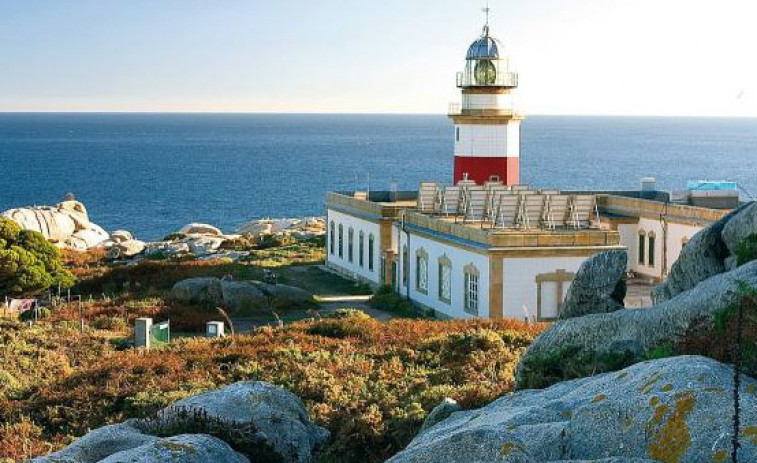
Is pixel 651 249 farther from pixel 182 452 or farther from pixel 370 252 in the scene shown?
pixel 182 452

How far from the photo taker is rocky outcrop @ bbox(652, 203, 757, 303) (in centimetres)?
1525

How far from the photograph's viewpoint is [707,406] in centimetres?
725

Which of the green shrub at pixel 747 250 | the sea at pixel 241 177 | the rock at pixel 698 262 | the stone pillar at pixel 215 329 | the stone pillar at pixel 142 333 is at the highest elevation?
the green shrub at pixel 747 250

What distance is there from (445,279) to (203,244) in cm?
2309

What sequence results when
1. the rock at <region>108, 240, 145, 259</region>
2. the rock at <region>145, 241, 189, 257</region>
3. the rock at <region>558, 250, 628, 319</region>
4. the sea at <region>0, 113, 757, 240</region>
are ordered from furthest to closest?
the sea at <region>0, 113, 757, 240</region> → the rock at <region>108, 240, 145, 259</region> → the rock at <region>145, 241, 189, 257</region> → the rock at <region>558, 250, 628, 319</region>

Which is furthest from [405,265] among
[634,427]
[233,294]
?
[634,427]

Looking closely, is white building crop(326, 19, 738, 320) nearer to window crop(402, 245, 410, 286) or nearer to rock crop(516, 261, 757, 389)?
window crop(402, 245, 410, 286)

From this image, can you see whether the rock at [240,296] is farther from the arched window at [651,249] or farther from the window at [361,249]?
the arched window at [651,249]

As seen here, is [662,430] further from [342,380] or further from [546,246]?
[546,246]

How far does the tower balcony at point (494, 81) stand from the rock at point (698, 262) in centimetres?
2429

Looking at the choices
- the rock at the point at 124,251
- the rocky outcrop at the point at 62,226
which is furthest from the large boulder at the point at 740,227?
the rocky outcrop at the point at 62,226

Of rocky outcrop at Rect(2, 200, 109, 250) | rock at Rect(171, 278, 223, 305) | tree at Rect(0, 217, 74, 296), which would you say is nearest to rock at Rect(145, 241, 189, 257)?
rocky outcrop at Rect(2, 200, 109, 250)

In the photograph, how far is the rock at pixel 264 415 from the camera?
1100 centimetres

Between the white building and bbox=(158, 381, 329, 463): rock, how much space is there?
16.7 meters
